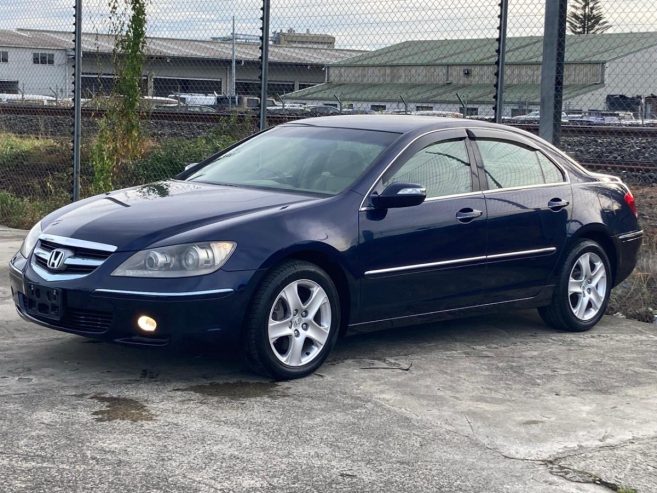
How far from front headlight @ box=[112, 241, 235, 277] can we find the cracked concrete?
1.41 feet

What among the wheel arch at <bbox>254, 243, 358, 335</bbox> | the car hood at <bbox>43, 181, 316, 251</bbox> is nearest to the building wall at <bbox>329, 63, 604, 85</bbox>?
the car hood at <bbox>43, 181, 316, 251</bbox>

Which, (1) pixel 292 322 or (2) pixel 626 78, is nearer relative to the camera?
(1) pixel 292 322

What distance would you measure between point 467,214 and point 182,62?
26.2 feet

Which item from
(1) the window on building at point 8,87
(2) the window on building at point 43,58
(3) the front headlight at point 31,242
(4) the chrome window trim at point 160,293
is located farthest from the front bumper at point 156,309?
(1) the window on building at point 8,87

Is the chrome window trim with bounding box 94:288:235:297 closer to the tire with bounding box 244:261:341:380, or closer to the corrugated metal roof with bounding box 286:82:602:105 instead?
the tire with bounding box 244:261:341:380

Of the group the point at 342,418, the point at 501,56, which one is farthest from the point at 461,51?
the point at 342,418

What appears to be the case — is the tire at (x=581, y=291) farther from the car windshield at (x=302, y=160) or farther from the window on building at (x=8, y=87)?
the window on building at (x=8, y=87)

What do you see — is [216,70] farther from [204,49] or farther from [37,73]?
[37,73]

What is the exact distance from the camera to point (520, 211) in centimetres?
750

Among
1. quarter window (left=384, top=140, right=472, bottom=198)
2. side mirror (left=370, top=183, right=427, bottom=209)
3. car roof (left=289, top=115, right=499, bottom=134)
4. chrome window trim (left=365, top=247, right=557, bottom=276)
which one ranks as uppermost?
car roof (left=289, top=115, right=499, bottom=134)

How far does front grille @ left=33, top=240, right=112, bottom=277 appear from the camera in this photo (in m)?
6.06

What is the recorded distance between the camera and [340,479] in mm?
4688

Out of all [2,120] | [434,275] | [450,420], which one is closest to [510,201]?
[434,275]

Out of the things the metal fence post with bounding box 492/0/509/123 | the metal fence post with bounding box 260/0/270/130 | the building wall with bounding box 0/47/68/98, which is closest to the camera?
the metal fence post with bounding box 492/0/509/123
